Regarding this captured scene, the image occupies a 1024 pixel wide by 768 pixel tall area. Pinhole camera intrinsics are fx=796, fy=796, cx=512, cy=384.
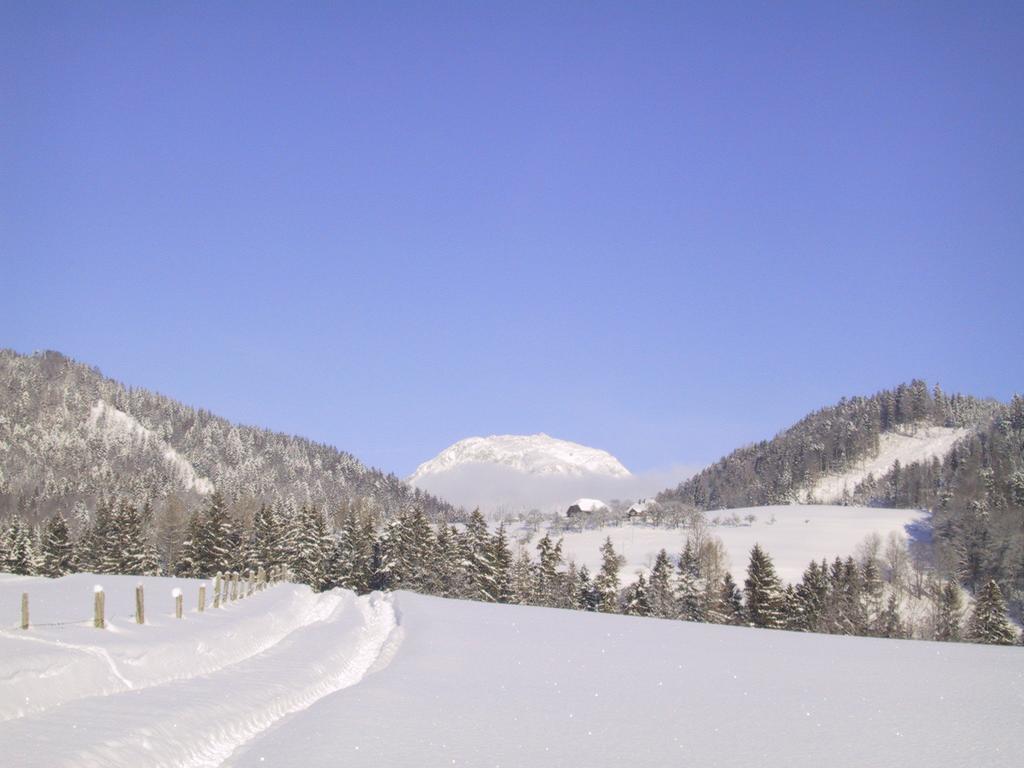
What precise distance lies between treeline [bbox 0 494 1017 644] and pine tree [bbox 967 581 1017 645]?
5866 millimetres

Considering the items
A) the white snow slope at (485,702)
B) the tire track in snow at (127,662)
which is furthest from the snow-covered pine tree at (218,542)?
the tire track in snow at (127,662)

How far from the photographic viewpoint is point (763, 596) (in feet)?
215

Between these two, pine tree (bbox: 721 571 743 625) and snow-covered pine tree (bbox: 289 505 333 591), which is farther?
snow-covered pine tree (bbox: 289 505 333 591)

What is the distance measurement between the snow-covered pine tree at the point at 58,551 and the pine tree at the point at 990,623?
80430mm

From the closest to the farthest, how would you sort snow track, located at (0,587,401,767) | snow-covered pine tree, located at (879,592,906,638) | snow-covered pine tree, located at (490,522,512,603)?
snow track, located at (0,587,401,767)
snow-covered pine tree, located at (879,592,906,638)
snow-covered pine tree, located at (490,522,512,603)

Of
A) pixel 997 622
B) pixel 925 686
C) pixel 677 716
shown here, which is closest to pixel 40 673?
pixel 677 716

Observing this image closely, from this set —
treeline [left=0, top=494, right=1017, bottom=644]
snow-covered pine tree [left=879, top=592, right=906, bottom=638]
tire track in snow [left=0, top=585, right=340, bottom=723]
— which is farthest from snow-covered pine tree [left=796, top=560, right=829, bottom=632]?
tire track in snow [left=0, top=585, right=340, bottom=723]

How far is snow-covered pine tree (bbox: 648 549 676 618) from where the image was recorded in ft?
252

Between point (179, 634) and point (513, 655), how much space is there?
30.6ft

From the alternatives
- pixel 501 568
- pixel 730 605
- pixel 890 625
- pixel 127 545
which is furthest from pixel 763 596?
pixel 127 545

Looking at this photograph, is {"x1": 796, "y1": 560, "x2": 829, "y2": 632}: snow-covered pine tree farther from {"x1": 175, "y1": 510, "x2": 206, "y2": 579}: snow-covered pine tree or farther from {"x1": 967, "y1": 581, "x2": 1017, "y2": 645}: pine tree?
{"x1": 175, "y1": 510, "x2": 206, "y2": 579}: snow-covered pine tree

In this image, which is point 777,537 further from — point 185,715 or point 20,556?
point 185,715

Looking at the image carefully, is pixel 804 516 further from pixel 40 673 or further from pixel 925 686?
pixel 40 673

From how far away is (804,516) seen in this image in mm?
171750
